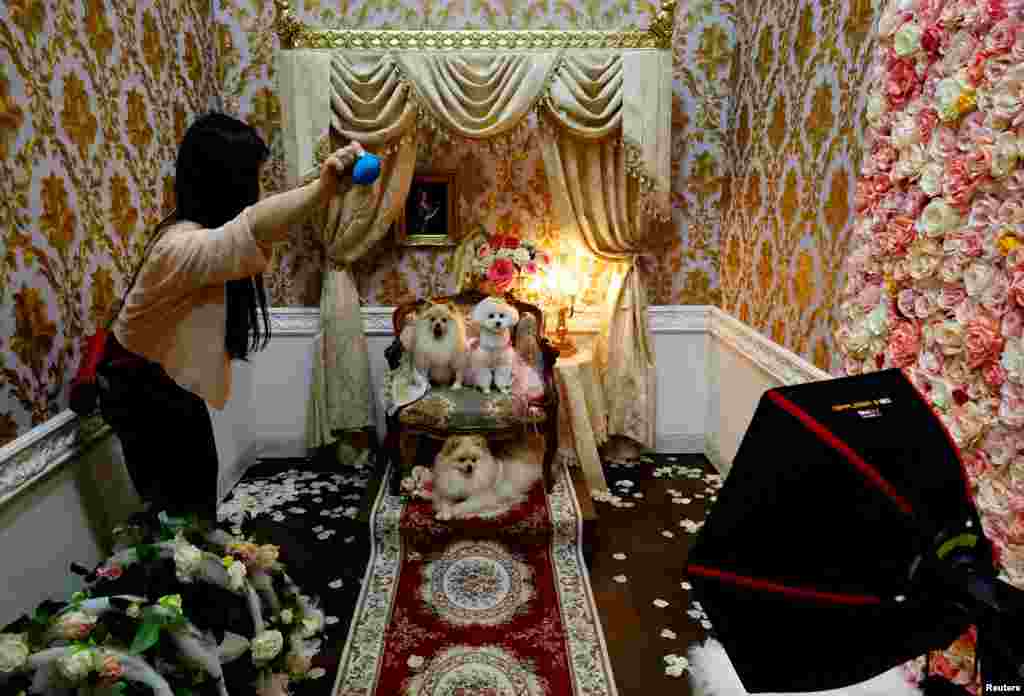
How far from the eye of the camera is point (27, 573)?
2072 mm

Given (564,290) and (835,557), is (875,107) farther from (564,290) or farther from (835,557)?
(564,290)

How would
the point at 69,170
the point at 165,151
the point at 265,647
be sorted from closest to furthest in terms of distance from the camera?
the point at 265,647 < the point at 69,170 < the point at 165,151

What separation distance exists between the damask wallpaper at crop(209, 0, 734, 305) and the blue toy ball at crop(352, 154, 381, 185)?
2430 millimetres

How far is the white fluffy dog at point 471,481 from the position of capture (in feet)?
10.4

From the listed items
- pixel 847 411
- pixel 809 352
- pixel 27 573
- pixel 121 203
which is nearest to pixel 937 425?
pixel 847 411

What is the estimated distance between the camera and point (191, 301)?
194 centimetres

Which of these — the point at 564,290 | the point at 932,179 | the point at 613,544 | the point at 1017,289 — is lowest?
the point at 613,544

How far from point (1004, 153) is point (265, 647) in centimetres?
211

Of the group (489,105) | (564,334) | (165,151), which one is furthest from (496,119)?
(165,151)

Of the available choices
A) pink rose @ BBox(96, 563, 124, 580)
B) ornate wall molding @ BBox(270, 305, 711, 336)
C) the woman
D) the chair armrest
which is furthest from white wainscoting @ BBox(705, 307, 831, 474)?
pink rose @ BBox(96, 563, 124, 580)

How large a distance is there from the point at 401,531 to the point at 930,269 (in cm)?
238

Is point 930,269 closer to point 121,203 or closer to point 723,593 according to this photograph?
point 723,593

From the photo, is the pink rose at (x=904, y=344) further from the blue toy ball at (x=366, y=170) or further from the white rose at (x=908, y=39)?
the blue toy ball at (x=366, y=170)

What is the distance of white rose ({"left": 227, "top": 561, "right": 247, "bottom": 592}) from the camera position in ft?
4.84
